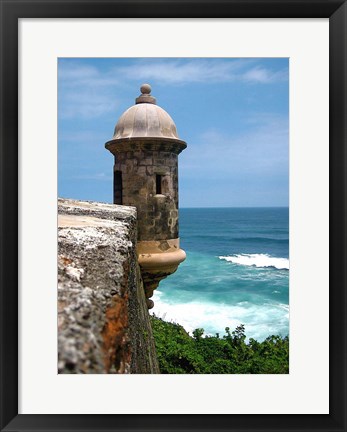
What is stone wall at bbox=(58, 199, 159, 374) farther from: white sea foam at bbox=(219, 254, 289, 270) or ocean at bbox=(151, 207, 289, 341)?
white sea foam at bbox=(219, 254, 289, 270)

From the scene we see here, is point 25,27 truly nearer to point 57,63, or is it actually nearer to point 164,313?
point 57,63

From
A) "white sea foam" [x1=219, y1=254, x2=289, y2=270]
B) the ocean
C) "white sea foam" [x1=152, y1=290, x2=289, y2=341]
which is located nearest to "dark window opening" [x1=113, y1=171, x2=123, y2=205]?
the ocean

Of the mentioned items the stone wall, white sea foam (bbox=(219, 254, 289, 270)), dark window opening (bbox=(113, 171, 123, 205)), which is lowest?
white sea foam (bbox=(219, 254, 289, 270))

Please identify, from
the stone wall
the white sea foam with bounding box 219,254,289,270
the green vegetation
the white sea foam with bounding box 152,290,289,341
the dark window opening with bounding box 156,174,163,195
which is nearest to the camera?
the stone wall

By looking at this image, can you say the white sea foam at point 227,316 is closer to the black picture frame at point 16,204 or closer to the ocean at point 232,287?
the ocean at point 232,287

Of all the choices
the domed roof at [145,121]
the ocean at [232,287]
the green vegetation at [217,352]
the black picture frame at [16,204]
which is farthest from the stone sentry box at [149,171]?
the black picture frame at [16,204]

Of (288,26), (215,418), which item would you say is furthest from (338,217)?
(215,418)
